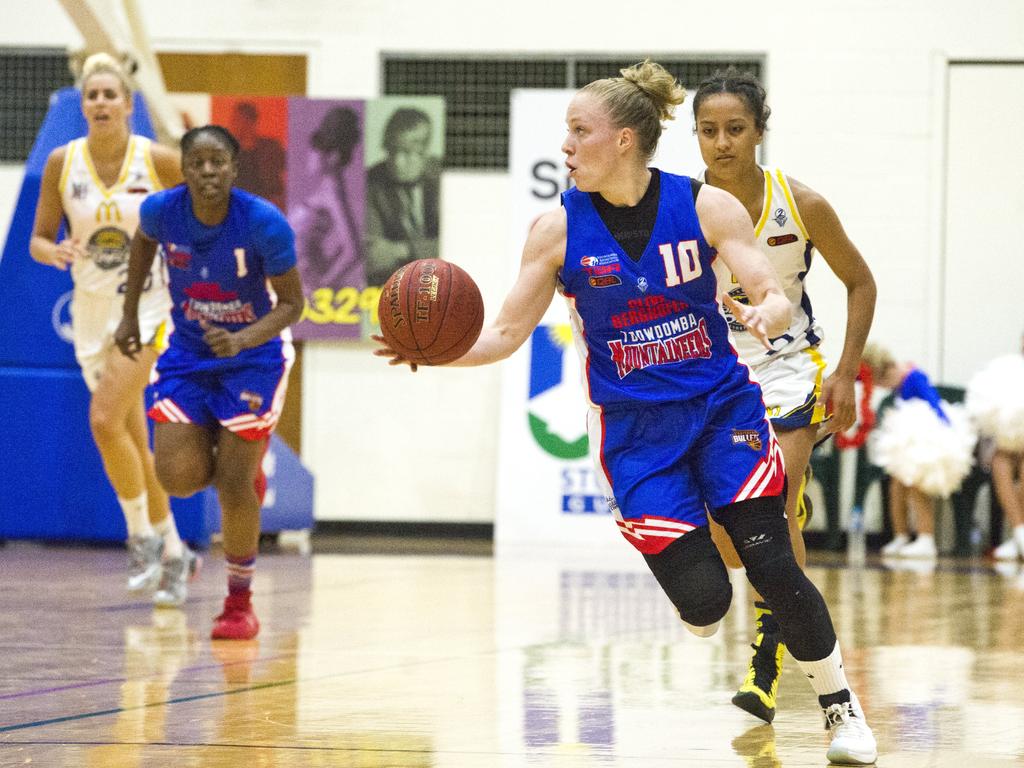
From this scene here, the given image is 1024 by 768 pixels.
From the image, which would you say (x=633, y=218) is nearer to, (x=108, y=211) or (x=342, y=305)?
(x=108, y=211)

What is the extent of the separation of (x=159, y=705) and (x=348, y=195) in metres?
7.33

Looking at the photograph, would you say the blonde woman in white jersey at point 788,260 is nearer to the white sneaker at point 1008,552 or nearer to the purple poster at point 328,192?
the white sneaker at point 1008,552

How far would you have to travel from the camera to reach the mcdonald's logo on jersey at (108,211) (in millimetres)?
6305

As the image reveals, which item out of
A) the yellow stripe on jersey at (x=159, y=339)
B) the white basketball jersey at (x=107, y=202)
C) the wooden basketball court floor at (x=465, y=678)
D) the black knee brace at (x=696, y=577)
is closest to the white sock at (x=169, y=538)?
the wooden basketball court floor at (x=465, y=678)

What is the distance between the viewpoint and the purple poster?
34.9ft

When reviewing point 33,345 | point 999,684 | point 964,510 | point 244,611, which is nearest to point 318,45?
point 33,345

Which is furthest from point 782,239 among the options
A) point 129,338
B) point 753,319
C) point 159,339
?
point 159,339

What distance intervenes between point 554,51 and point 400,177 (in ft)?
4.74

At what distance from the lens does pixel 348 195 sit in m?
10.6

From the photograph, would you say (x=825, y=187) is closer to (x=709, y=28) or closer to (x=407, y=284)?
(x=709, y=28)

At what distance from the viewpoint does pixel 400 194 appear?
35.1 feet

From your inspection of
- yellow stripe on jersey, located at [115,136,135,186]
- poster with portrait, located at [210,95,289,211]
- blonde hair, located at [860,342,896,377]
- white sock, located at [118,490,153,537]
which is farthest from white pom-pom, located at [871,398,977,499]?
yellow stripe on jersey, located at [115,136,135,186]

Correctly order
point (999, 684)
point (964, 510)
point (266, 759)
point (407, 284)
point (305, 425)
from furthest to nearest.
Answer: point (305, 425) → point (964, 510) → point (999, 684) → point (407, 284) → point (266, 759)

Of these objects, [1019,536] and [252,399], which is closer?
[252,399]
